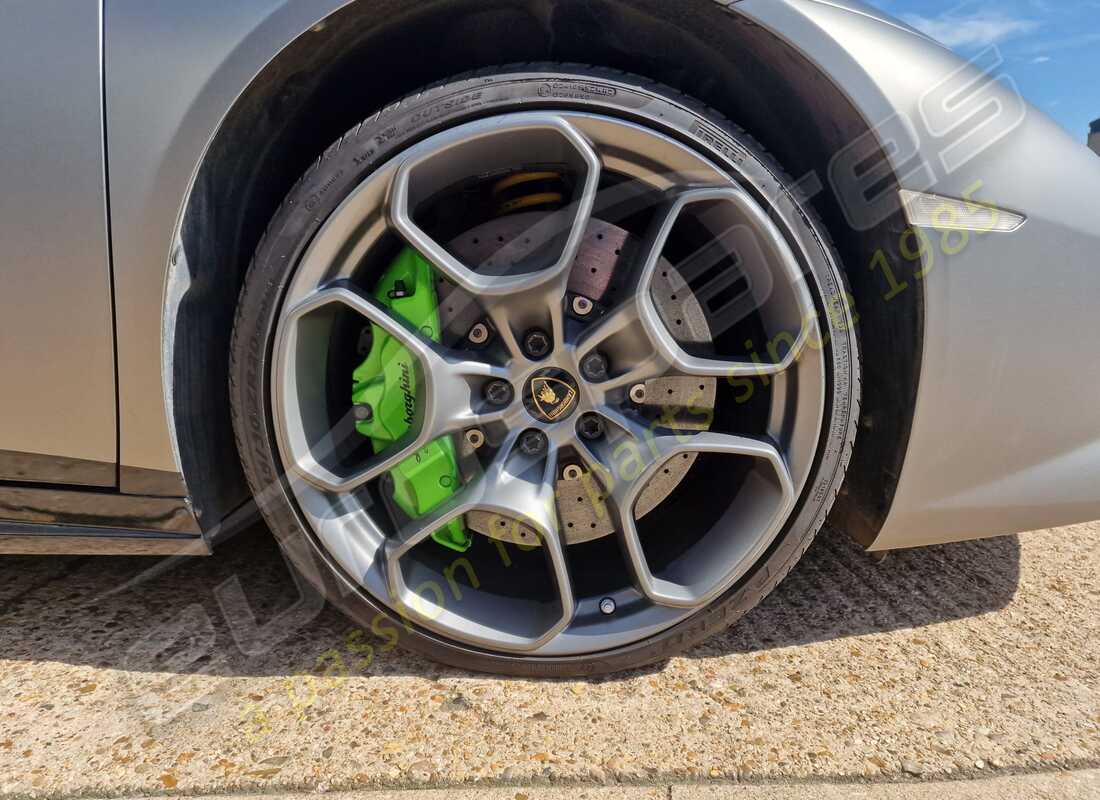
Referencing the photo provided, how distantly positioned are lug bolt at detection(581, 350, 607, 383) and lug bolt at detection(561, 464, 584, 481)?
0.18 m

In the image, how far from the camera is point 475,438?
4.30 feet

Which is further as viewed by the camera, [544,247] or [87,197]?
[544,247]

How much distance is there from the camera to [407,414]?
4.31 ft

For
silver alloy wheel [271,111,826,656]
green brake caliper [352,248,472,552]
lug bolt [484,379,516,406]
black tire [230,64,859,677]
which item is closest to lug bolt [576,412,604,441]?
silver alloy wheel [271,111,826,656]

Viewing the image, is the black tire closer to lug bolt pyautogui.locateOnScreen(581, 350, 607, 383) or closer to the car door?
the car door

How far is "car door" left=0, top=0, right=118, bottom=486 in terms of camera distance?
1084mm

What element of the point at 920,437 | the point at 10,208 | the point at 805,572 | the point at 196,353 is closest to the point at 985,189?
the point at 920,437

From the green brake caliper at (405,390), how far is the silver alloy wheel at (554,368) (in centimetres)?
5

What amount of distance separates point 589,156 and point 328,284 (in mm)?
481

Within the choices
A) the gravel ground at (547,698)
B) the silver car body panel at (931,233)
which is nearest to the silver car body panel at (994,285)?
the silver car body panel at (931,233)

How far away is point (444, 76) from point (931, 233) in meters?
0.91

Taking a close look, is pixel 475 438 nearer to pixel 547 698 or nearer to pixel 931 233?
pixel 547 698

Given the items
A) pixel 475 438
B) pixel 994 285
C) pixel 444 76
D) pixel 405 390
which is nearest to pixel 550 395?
pixel 475 438

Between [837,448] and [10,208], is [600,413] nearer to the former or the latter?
[837,448]
